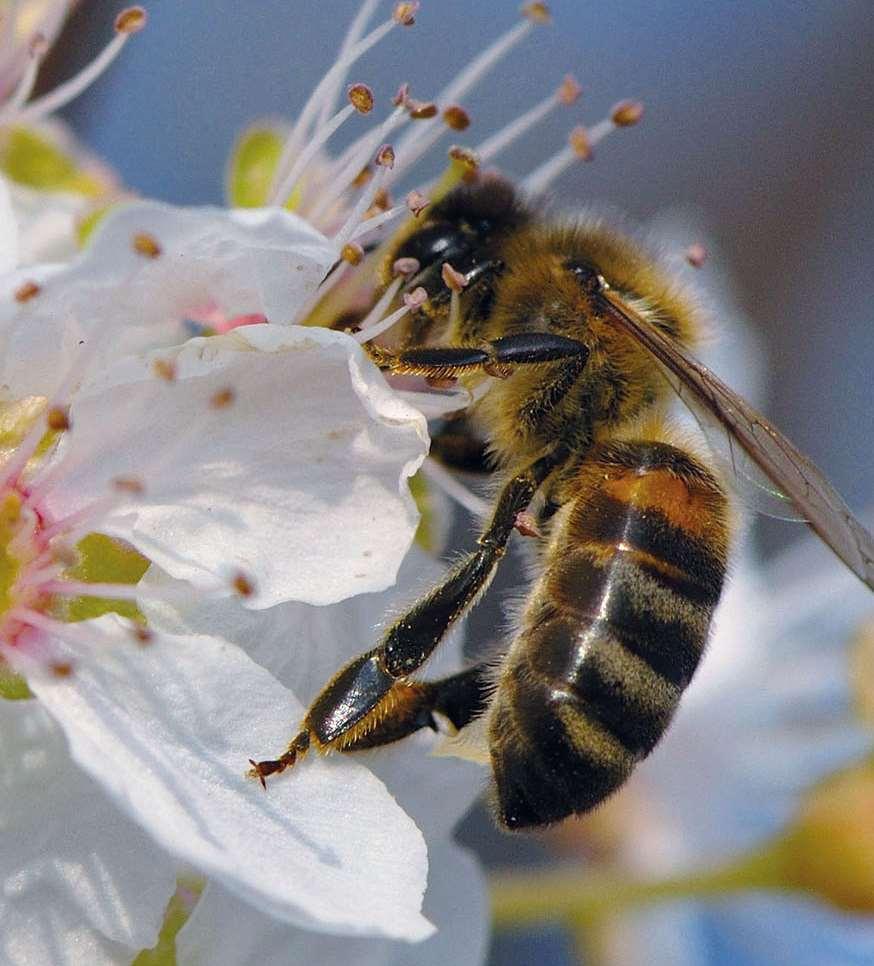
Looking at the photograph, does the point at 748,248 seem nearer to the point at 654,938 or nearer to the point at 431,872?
the point at 654,938

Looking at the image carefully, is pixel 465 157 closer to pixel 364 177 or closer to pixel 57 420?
pixel 364 177

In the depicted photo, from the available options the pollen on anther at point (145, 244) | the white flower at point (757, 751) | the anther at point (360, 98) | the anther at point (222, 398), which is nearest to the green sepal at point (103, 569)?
the anther at point (222, 398)

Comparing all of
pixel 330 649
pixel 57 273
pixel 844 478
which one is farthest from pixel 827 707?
pixel 844 478

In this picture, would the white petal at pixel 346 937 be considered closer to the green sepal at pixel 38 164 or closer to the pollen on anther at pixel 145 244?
the pollen on anther at pixel 145 244

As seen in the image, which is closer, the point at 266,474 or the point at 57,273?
the point at 57,273

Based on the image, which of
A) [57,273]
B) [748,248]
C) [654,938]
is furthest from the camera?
[748,248]

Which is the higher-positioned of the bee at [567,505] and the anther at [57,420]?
the anther at [57,420]

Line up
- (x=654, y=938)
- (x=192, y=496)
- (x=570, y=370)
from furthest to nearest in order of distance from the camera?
(x=654, y=938) < (x=570, y=370) < (x=192, y=496)
